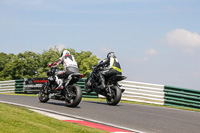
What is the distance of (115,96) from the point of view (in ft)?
38.7

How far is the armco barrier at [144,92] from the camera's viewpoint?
15.7m

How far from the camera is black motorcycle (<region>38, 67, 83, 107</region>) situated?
10031mm

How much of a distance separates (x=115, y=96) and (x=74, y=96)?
7.28 ft

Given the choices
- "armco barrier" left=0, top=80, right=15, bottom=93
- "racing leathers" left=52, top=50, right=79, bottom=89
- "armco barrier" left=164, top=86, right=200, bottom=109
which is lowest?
"armco barrier" left=0, top=80, right=15, bottom=93

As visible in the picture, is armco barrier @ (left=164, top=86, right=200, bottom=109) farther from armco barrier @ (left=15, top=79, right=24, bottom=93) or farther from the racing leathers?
armco barrier @ (left=15, top=79, right=24, bottom=93)

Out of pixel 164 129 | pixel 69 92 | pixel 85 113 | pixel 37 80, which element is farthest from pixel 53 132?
pixel 37 80

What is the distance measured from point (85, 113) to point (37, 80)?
614 inches

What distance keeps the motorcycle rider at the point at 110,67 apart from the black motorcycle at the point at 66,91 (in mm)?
2059

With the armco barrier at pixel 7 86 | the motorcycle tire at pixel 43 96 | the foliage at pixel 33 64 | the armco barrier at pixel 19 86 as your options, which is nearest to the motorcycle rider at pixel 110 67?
the motorcycle tire at pixel 43 96

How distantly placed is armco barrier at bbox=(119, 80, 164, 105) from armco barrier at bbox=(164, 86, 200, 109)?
357 mm

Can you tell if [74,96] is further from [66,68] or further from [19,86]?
[19,86]

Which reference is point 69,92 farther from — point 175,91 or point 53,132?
point 175,91

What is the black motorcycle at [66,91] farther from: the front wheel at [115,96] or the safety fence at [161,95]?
the safety fence at [161,95]

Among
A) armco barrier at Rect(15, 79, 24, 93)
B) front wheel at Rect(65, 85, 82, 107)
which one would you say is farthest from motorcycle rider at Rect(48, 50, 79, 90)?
armco barrier at Rect(15, 79, 24, 93)
